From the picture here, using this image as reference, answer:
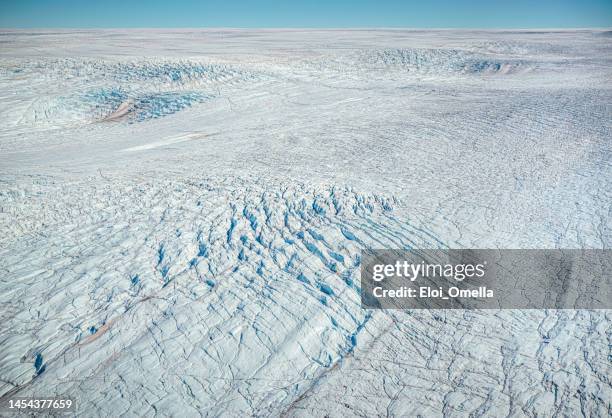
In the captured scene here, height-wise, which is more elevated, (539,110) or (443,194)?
(539,110)

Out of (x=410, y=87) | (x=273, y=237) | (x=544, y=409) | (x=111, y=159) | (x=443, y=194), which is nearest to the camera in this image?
(x=544, y=409)

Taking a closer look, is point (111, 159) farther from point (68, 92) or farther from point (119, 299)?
point (68, 92)

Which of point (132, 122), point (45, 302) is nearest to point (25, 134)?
point (132, 122)

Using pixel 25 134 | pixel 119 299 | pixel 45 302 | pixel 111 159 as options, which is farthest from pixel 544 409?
pixel 25 134

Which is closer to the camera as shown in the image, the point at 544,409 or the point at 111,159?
the point at 544,409

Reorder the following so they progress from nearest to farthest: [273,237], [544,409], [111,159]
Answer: [544,409]
[273,237]
[111,159]

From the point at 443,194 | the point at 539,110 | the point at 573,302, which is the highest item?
the point at 539,110

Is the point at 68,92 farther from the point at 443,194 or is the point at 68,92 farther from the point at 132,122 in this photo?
the point at 443,194
